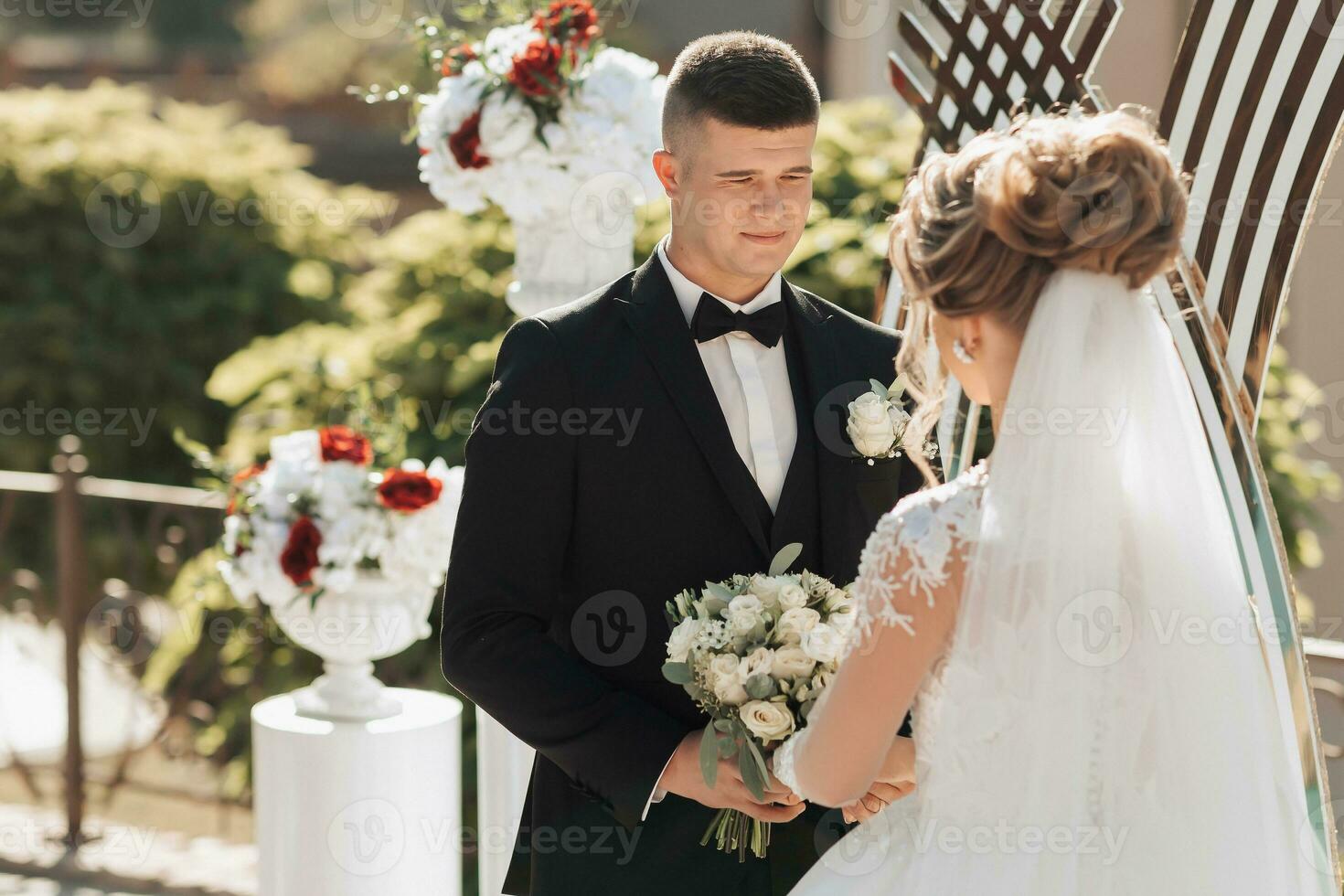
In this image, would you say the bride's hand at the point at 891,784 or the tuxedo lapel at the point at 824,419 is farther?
the tuxedo lapel at the point at 824,419

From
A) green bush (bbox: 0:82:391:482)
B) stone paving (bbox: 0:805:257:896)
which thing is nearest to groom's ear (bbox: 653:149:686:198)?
stone paving (bbox: 0:805:257:896)

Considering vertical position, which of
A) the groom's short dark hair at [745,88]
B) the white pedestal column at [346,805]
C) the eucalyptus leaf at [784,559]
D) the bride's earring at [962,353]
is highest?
the groom's short dark hair at [745,88]

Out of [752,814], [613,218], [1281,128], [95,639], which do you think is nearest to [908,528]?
[752,814]

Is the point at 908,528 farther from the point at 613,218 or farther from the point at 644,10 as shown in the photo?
the point at 644,10

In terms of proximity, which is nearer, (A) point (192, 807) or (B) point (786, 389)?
(B) point (786, 389)

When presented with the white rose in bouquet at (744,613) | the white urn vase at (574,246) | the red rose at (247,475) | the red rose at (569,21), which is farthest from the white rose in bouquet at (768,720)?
the red rose at (247,475)

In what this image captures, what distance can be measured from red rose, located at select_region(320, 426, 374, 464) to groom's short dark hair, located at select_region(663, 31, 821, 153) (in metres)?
1.77

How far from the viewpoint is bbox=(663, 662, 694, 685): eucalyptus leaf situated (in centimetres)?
231

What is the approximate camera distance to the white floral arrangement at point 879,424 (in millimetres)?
2496

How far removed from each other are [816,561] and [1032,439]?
2.23 ft

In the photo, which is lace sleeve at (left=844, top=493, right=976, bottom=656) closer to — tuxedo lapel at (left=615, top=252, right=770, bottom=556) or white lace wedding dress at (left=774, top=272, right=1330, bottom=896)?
white lace wedding dress at (left=774, top=272, right=1330, bottom=896)

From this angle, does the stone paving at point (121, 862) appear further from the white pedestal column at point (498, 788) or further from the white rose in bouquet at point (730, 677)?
the white rose in bouquet at point (730, 677)

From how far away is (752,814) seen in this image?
2.31 meters

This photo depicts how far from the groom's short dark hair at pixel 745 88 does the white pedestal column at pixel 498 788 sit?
1.60m
